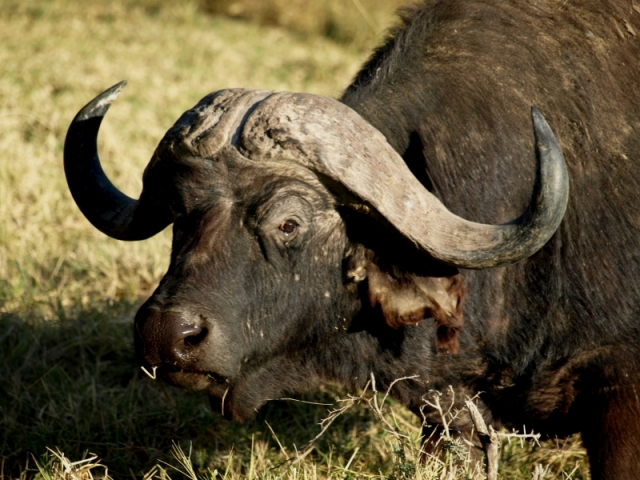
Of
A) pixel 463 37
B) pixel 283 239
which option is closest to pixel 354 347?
pixel 283 239

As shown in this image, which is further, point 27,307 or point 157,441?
point 27,307

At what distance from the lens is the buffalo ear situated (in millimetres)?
3221

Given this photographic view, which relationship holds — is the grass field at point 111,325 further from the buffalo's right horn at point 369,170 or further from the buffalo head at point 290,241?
the buffalo's right horn at point 369,170

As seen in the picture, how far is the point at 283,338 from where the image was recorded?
332 centimetres

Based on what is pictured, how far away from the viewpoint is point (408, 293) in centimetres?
323

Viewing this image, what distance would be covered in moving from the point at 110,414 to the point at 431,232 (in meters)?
2.16

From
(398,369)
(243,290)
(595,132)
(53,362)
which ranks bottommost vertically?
(53,362)

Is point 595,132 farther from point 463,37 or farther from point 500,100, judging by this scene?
point 463,37

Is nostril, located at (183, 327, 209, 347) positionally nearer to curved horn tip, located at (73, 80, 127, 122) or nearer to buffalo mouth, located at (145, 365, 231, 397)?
buffalo mouth, located at (145, 365, 231, 397)

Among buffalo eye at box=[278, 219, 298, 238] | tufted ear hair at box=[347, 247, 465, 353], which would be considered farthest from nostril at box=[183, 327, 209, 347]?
tufted ear hair at box=[347, 247, 465, 353]

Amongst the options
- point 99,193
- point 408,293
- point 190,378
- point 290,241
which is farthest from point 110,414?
point 408,293

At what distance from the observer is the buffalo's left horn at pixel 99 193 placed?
12.2ft

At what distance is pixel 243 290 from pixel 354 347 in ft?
1.85

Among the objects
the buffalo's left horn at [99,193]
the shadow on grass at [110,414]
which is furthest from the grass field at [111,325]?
the buffalo's left horn at [99,193]
